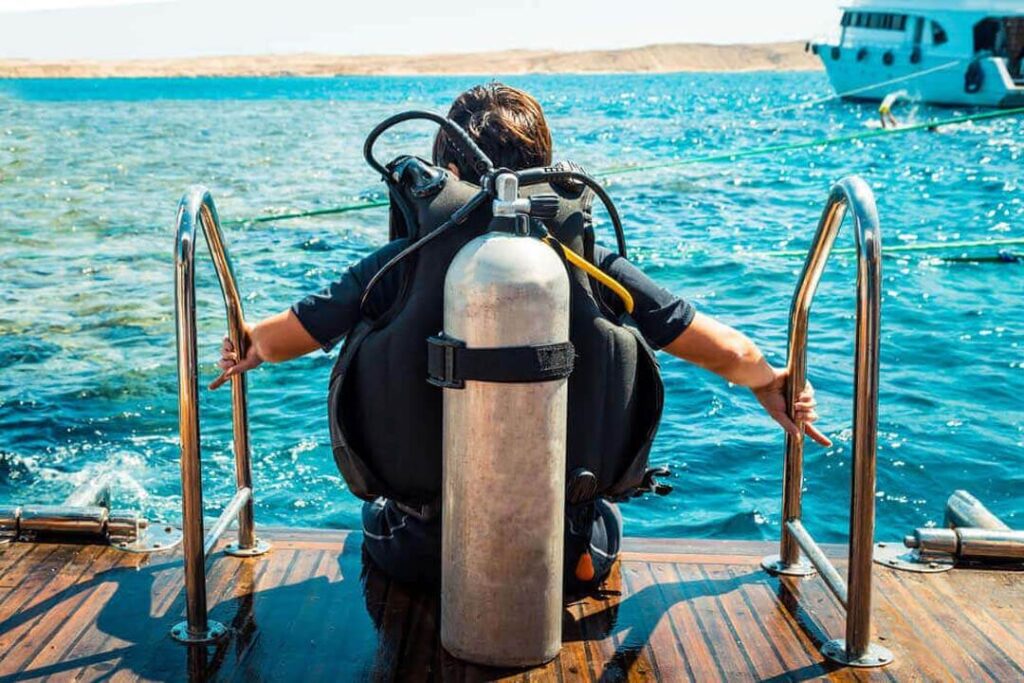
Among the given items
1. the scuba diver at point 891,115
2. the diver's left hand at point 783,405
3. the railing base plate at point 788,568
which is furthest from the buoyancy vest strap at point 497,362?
the scuba diver at point 891,115

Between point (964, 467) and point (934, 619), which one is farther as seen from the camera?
point (964, 467)

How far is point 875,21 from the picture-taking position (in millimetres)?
43062

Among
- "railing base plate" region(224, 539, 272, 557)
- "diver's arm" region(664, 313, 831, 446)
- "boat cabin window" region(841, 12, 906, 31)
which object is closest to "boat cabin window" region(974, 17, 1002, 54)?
"boat cabin window" region(841, 12, 906, 31)

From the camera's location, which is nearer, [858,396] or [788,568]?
[858,396]

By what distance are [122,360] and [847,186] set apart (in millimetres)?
6907

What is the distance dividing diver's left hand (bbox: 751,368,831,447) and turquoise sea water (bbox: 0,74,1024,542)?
110 inches

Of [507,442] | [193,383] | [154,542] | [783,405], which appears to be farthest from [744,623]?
[154,542]

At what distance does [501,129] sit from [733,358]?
732mm

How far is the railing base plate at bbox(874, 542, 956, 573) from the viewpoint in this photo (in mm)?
3404

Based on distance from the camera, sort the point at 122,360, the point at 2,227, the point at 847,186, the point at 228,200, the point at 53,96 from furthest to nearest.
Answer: the point at 53,96 → the point at 228,200 → the point at 2,227 → the point at 122,360 → the point at 847,186

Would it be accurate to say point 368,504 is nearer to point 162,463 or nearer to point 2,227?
point 162,463

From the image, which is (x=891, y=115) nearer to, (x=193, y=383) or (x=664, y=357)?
(x=664, y=357)

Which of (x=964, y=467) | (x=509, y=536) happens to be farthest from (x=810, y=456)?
(x=509, y=536)

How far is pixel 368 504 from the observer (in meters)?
3.32
